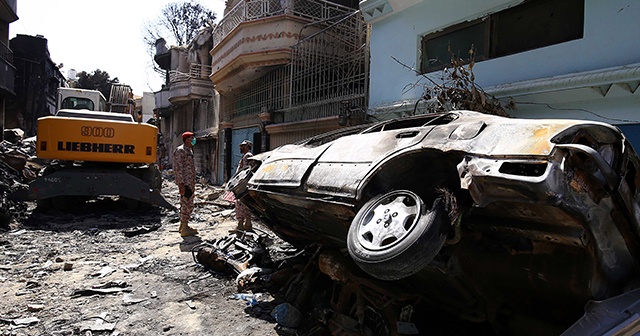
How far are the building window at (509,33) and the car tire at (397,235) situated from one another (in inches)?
181

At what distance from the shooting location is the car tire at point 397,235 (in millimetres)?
1985

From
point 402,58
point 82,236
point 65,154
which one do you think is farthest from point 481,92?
point 65,154

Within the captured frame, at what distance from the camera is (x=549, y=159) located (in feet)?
5.74

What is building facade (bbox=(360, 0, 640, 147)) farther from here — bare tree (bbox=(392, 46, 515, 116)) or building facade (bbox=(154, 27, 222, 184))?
building facade (bbox=(154, 27, 222, 184))

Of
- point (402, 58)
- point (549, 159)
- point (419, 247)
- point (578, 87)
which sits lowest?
point (419, 247)

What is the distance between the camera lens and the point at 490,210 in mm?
2193

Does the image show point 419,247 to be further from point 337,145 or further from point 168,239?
point 168,239

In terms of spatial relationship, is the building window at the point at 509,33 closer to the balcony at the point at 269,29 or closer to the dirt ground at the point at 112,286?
the balcony at the point at 269,29

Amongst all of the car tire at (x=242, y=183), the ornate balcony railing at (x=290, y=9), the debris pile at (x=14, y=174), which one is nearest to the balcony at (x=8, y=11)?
the debris pile at (x=14, y=174)

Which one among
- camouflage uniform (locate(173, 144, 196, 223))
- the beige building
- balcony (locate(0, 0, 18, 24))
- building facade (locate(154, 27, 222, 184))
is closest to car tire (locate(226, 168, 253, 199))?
camouflage uniform (locate(173, 144, 196, 223))

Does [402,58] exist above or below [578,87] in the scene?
above

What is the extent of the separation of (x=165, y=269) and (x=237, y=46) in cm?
941

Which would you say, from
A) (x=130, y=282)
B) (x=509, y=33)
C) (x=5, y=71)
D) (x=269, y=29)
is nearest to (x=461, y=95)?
(x=509, y=33)

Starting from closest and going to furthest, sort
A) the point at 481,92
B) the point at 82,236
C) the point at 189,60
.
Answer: the point at 481,92
the point at 82,236
the point at 189,60
